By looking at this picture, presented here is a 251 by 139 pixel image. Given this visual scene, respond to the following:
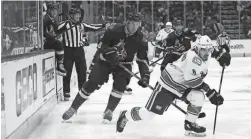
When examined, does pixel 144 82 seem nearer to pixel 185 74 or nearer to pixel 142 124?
pixel 142 124

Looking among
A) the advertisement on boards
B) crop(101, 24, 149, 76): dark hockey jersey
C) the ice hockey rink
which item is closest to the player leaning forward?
the ice hockey rink

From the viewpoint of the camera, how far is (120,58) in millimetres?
3949

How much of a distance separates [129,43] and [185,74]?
83cm

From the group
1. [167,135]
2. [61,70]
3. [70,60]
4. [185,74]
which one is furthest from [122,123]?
[70,60]

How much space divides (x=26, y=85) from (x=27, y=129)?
33 centimetres

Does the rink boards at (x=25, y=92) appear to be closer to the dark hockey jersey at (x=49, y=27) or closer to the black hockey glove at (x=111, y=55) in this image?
the dark hockey jersey at (x=49, y=27)

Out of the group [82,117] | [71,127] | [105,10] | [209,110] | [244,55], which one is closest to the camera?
[71,127]

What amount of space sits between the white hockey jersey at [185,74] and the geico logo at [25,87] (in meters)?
0.93

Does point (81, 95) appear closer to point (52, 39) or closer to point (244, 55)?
point (52, 39)

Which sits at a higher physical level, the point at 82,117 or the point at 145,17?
the point at 145,17

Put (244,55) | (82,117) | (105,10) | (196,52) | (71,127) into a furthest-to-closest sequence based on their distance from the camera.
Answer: (244,55)
(105,10)
(82,117)
(71,127)
(196,52)

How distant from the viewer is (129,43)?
3.89m

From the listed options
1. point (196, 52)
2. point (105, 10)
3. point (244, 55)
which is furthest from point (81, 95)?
point (244, 55)

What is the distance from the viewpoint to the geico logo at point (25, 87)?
9.86 feet
